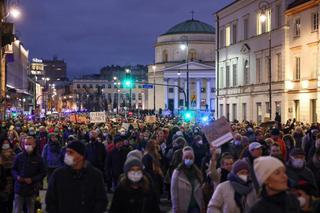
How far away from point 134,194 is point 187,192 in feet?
A: 8.27

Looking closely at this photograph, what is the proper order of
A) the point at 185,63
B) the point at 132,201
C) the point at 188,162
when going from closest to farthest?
the point at 132,201, the point at 188,162, the point at 185,63

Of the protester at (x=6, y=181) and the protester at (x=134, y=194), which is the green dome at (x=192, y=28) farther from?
the protester at (x=134, y=194)

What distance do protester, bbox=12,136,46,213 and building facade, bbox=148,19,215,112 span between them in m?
123

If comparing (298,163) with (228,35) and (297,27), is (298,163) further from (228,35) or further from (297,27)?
(228,35)

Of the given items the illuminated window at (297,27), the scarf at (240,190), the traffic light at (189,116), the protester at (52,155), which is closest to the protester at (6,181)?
the protester at (52,155)

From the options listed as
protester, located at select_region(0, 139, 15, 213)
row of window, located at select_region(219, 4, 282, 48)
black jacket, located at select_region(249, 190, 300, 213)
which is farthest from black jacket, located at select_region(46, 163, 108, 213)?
row of window, located at select_region(219, 4, 282, 48)

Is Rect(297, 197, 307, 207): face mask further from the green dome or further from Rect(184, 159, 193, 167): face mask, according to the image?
the green dome

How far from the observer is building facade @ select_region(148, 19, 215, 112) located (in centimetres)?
13825

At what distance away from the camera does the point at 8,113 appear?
209 feet

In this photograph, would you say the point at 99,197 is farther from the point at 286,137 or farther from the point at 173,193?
the point at 286,137

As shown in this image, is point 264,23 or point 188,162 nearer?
point 188,162

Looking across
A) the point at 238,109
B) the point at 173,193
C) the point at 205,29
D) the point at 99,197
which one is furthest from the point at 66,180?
the point at 205,29

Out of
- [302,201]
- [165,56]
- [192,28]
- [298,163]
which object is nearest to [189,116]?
[298,163]

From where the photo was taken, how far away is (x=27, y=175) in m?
12.1
